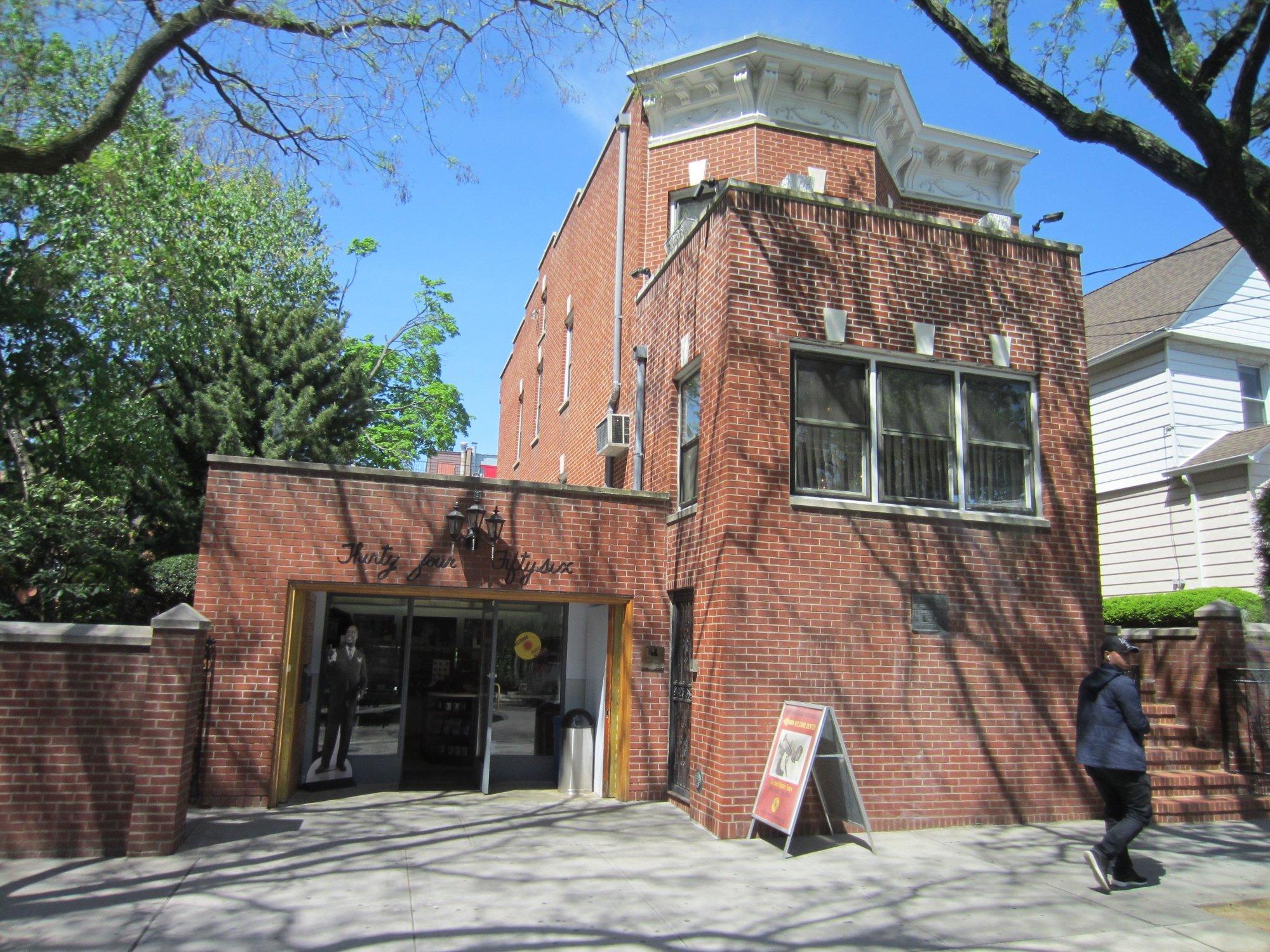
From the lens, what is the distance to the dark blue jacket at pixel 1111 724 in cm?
655

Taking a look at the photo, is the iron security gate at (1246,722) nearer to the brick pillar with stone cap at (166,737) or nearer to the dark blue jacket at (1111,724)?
the dark blue jacket at (1111,724)

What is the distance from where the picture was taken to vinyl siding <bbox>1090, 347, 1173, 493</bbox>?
16.3m

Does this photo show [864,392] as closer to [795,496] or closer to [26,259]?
[795,496]

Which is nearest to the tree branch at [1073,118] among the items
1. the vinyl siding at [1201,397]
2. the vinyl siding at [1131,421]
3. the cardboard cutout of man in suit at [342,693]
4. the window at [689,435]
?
the window at [689,435]

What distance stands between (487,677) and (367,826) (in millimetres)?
2657

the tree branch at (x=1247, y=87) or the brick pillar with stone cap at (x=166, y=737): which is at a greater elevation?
the tree branch at (x=1247, y=87)

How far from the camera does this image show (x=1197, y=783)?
9.56 m

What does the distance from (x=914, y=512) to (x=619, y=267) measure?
6.35 metres

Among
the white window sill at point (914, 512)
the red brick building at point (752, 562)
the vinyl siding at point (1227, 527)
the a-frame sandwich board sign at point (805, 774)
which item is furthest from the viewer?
the vinyl siding at point (1227, 527)

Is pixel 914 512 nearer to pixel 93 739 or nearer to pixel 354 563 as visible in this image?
pixel 354 563

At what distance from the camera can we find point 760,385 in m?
9.10

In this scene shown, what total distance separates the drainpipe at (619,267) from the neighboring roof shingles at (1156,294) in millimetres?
8324

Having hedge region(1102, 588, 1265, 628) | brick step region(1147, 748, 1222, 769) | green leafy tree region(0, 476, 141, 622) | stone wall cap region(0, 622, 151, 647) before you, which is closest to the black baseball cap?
brick step region(1147, 748, 1222, 769)

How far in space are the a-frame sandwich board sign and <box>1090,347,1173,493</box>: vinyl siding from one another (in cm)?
1038
